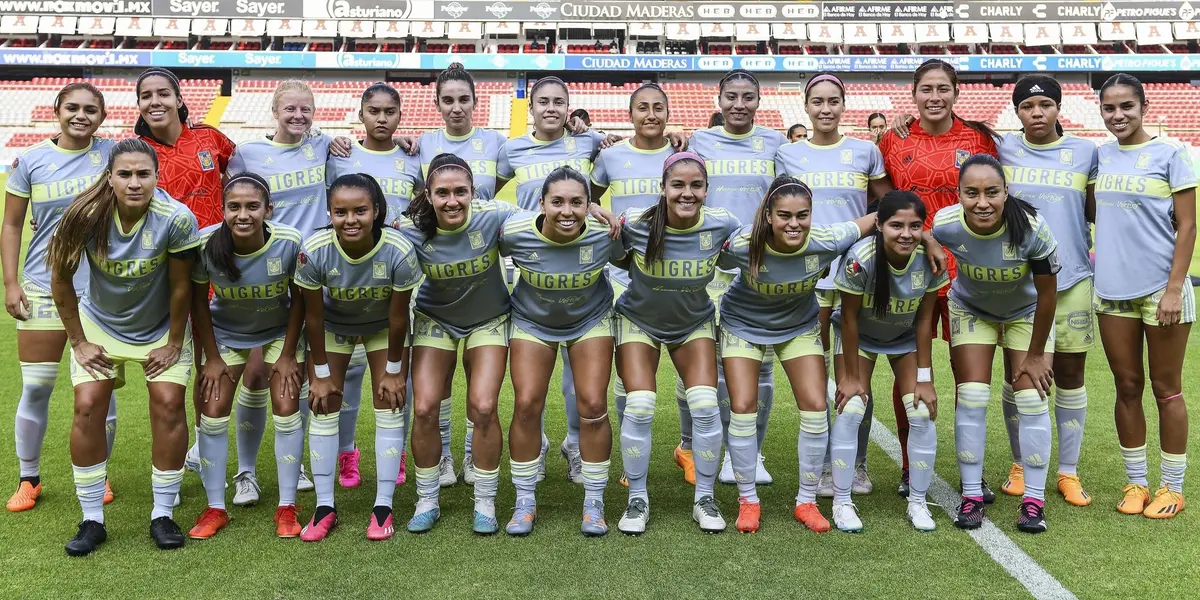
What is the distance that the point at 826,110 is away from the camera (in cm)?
477

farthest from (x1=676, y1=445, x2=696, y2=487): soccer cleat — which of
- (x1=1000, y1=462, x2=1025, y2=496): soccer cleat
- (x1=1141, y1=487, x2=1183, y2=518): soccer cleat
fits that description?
(x1=1141, y1=487, x2=1183, y2=518): soccer cleat

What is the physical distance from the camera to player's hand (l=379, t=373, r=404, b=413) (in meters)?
4.22

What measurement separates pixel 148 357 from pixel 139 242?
521 mm

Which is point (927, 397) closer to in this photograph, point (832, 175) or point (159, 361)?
point (832, 175)

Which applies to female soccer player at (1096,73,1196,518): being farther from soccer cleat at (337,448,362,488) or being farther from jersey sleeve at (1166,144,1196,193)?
soccer cleat at (337,448,362,488)

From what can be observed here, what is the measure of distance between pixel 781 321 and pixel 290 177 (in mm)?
2730

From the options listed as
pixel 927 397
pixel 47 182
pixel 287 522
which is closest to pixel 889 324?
pixel 927 397

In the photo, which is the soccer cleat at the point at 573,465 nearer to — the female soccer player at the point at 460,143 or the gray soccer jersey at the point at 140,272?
the female soccer player at the point at 460,143

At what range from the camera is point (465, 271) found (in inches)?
166

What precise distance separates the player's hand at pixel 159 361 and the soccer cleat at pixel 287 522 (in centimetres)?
83

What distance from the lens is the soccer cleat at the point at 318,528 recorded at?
13.4 ft

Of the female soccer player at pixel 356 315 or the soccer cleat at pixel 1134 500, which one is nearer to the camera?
the female soccer player at pixel 356 315

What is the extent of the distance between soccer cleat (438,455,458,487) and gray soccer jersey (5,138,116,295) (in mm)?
2035

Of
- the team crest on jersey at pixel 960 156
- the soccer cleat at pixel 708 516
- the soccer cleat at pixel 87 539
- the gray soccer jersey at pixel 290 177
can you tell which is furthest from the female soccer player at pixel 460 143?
the team crest on jersey at pixel 960 156
